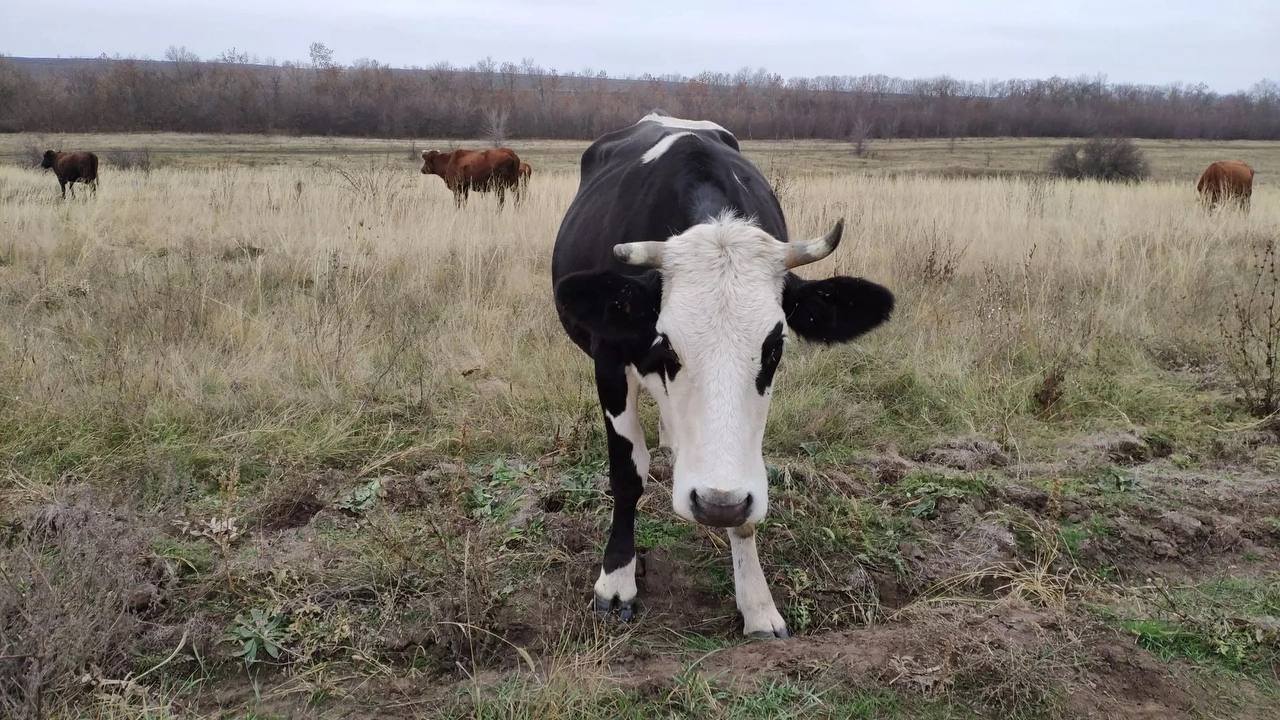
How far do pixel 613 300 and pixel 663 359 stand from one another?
0.26 m

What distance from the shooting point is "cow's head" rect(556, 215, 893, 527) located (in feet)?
7.64

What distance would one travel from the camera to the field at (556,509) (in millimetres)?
2480

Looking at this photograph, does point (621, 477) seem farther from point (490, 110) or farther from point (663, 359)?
point (490, 110)

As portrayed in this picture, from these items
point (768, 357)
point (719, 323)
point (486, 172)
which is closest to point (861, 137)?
point (486, 172)

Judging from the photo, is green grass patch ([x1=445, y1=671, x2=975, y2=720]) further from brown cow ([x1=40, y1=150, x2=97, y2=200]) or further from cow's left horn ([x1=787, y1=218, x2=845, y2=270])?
brown cow ([x1=40, y1=150, x2=97, y2=200])

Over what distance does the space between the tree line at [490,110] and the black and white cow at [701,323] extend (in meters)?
42.9

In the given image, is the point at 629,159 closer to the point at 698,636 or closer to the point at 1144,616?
the point at 698,636

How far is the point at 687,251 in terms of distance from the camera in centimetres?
250

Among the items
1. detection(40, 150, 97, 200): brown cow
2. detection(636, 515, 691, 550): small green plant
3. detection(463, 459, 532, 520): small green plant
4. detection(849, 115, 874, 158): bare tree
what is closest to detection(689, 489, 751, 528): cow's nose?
detection(636, 515, 691, 550): small green plant

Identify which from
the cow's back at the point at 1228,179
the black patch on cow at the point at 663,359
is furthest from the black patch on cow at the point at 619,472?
the cow's back at the point at 1228,179

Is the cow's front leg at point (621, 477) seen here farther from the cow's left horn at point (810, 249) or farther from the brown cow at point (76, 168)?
the brown cow at point (76, 168)

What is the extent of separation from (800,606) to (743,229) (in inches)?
58.6

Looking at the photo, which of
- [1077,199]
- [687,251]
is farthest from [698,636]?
[1077,199]

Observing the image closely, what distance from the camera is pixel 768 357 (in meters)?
2.46
